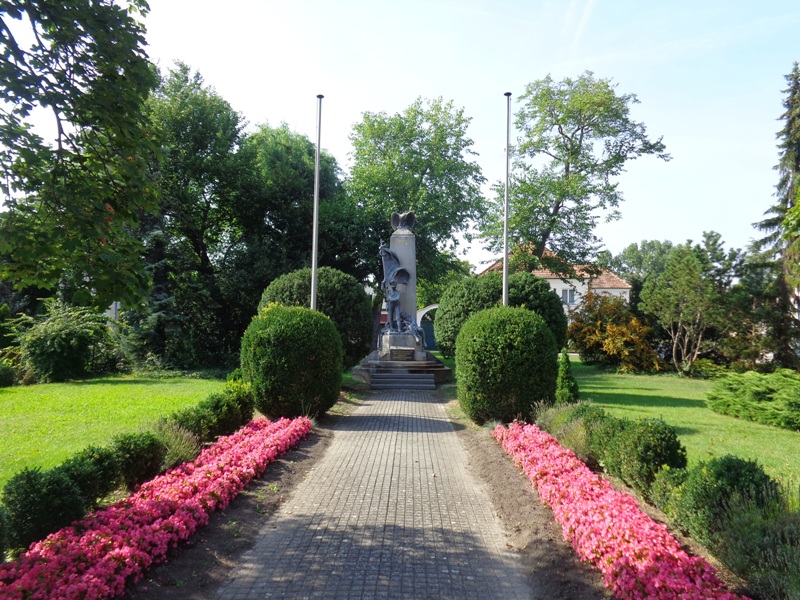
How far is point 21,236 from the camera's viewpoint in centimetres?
445

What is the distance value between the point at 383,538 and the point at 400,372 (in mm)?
14550

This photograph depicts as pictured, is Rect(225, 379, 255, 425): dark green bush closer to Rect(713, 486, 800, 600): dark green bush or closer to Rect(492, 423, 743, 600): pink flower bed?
Rect(492, 423, 743, 600): pink flower bed

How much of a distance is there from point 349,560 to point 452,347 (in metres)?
16.7

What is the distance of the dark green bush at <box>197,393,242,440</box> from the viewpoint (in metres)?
9.48

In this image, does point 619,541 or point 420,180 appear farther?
point 420,180

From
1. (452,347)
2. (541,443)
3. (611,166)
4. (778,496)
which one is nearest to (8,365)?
(452,347)

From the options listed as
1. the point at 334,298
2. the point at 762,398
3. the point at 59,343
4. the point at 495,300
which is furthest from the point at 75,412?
the point at 762,398

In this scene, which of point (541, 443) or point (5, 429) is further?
point (5, 429)

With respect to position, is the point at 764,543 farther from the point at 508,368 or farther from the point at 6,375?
the point at 6,375

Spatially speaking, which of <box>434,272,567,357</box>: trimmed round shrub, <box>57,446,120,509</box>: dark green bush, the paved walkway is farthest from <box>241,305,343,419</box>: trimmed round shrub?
<box>434,272,567,357</box>: trimmed round shrub

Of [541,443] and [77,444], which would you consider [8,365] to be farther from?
[541,443]

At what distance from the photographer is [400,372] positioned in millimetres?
20000

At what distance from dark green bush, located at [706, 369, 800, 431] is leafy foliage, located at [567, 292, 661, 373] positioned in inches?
479

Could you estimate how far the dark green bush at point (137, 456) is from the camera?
21.4 feet
